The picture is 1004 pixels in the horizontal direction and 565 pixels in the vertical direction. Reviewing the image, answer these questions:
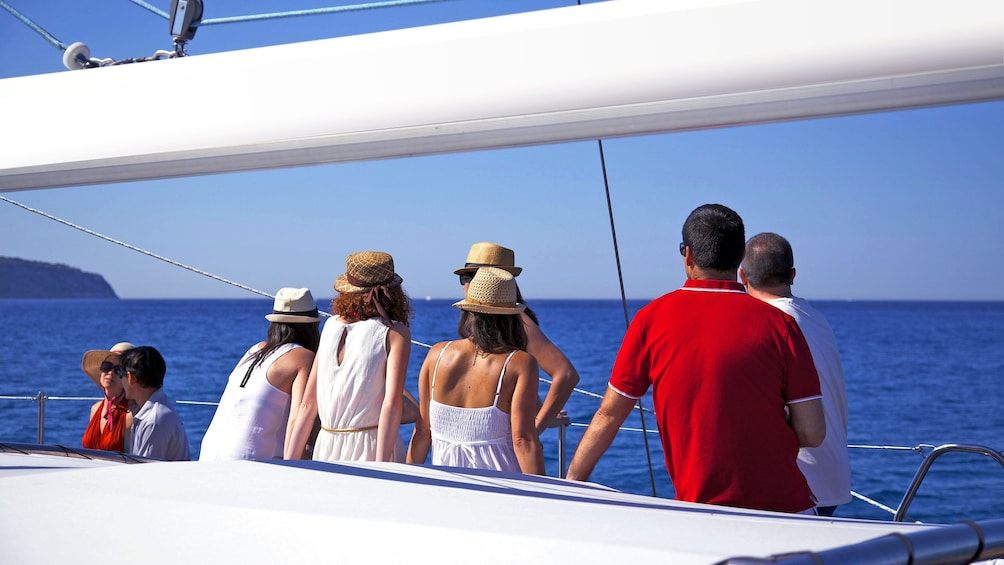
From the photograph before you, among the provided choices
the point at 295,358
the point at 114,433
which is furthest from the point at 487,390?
the point at 114,433

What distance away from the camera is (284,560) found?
1258 mm

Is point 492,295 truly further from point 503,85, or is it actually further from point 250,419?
point 503,85

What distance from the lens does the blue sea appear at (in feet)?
54.2

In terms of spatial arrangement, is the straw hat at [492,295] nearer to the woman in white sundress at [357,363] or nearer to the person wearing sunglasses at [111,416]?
the woman in white sundress at [357,363]

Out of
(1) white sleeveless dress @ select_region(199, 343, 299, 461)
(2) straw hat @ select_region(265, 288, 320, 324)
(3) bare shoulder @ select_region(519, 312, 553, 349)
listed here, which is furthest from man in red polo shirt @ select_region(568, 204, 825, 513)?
(2) straw hat @ select_region(265, 288, 320, 324)

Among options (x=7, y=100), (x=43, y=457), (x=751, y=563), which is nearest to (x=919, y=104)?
(x=751, y=563)

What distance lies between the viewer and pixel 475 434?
3156 mm

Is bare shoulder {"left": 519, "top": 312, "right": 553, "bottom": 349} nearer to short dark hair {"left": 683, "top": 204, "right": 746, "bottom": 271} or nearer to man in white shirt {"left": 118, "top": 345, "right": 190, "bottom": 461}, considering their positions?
short dark hair {"left": 683, "top": 204, "right": 746, "bottom": 271}

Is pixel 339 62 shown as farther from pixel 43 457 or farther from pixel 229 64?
pixel 43 457

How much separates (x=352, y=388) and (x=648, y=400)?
2905 centimetres

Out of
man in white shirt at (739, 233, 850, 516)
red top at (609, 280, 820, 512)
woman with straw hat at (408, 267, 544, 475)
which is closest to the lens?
red top at (609, 280, 820, 512)

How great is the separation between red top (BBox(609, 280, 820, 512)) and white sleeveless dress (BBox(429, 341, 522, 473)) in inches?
36.6

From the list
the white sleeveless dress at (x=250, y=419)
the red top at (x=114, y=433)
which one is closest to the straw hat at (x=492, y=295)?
the white sleeveless dress at (x=250, y=419)

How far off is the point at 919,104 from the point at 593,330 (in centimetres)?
6075
